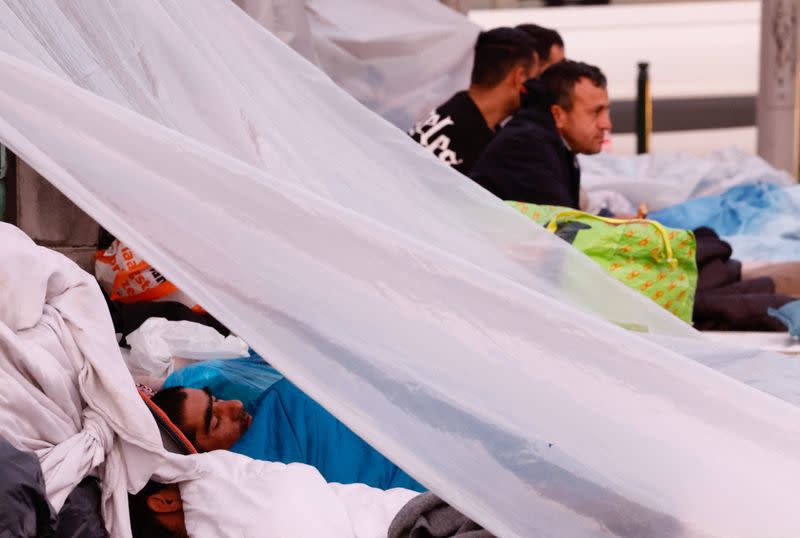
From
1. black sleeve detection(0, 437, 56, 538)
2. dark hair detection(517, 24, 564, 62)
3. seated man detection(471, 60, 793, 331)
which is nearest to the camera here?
black sleeve detection(0, 437, 56, 538)

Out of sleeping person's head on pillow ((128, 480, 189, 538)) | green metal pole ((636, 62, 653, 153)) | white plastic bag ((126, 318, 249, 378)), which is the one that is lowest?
green metal pole ((636, 62, 653, 153))

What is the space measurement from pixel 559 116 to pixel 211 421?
1825mm

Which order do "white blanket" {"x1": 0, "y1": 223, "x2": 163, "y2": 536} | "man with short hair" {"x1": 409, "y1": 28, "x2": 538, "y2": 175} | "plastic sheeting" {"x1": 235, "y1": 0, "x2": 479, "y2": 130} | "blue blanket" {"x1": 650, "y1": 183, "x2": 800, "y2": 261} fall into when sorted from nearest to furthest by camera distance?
"white blanket" {"x1": 0, "y1": 223, "x2": 163, "y2": 536} < "man with short hair" {"x1": 409, "y1": 28, "x2": 538, "y2": 175} < "blue blanket" {"x1": 650, "y1": 183, "x2": 800, "y2": 261} < "plastic sheeting" {"x1": 235, "y1": 0, "x2": 479, "y2": 130}

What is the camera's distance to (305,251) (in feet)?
5.71

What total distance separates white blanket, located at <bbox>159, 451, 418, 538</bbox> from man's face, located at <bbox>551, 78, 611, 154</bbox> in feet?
6.82

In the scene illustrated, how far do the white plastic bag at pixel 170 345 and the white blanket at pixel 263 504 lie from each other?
775 mm

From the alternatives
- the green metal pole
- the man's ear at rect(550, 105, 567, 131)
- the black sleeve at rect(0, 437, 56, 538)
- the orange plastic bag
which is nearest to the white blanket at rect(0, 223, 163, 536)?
the black sleeve at rect(0, 437, 56, 538)

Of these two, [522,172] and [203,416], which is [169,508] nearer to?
[203,416]

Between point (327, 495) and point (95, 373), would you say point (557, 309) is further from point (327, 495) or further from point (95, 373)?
point (95, 373)

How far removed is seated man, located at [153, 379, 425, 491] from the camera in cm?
236

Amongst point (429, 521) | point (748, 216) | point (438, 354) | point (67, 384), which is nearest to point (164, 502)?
point (67, 384)

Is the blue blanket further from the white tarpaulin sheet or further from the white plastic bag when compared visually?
the white tarpaulin sheet

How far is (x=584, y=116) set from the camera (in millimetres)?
3912

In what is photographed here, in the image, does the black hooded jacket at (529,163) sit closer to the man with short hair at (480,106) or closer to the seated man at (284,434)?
the man with short hair at (480,106)
